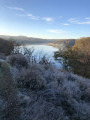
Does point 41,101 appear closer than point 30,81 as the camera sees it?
Yes

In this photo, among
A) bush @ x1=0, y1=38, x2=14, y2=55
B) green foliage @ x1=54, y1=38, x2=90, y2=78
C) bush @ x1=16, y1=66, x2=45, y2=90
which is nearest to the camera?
bush @ x1=16, y1=66, x2=45, y2=90

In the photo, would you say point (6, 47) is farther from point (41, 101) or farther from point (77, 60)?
point (41, 101)

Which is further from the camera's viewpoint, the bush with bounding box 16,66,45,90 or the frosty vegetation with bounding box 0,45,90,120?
the bush with bounding box 16,66,45,90

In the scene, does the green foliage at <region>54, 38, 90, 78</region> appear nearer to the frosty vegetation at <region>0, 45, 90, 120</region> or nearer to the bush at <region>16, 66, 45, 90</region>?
the frosty vegetation at <region>0, 45, 90, 120</region>

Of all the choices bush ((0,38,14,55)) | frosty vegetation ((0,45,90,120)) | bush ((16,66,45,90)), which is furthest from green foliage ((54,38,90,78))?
bush ((16,66,45,90))

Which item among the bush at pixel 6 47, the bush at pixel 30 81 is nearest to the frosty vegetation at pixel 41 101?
the bush at pixel 30 81

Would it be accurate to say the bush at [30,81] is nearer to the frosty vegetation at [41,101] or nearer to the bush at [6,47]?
the frosty vegetation at [41,101]

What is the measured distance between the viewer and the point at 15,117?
2580 mm

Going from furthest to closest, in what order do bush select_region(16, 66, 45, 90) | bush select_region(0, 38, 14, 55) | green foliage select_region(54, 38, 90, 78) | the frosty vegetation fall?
bush select_region(0, 38, 14, 55), green foliage select_region(54, 38, 90, 78), bush select_region(16, 66, 45, 90), the frosty vegetation

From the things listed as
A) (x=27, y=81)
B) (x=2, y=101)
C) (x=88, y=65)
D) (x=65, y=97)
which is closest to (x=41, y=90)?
(x=27, y=81)

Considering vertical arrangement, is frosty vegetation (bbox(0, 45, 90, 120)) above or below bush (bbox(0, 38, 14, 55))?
below

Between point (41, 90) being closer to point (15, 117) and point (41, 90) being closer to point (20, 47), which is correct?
point (15, 117)

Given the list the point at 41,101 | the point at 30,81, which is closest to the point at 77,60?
the point at 30,81

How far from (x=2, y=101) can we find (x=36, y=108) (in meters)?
0.98
